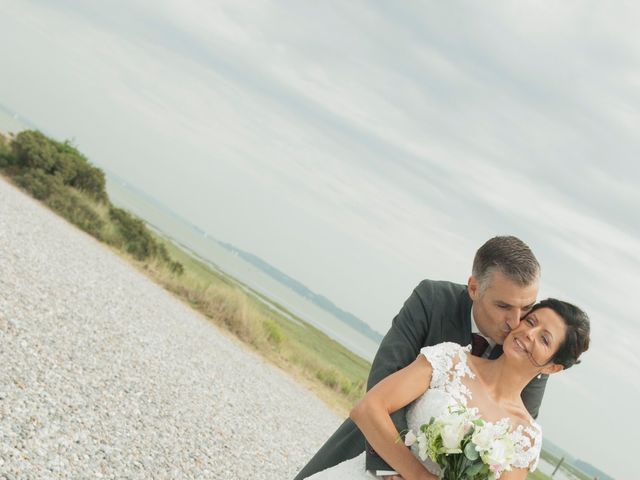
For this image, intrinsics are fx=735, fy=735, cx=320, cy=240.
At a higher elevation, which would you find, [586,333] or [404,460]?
[586,333]

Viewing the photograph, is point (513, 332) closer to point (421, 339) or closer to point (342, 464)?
point (421, 339)

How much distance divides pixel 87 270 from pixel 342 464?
15.5 metres

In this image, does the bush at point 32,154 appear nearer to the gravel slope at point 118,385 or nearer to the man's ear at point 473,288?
the gravel slope at point 118,385

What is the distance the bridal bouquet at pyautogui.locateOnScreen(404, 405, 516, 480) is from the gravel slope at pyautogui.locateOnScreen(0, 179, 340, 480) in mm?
4321

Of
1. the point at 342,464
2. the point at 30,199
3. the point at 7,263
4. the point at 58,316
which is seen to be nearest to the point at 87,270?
the point at 7,263

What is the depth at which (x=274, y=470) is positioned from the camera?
11039mm

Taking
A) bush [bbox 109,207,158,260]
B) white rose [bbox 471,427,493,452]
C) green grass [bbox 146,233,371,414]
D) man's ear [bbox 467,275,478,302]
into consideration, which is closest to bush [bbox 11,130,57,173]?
bush [bbox 109,207,158,260]

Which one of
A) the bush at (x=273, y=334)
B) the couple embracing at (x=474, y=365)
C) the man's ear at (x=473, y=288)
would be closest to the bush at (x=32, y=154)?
the bush at (x=273, y=334)

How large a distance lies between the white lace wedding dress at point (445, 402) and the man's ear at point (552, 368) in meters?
0.27

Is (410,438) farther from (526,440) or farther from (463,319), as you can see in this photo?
(463,319)

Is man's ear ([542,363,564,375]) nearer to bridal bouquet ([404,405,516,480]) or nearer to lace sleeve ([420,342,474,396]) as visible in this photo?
lace sleeve ([420,342,474,396])

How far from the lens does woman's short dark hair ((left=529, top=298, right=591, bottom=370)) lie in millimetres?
3487

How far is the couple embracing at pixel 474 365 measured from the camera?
3.34m

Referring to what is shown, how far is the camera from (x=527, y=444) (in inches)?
137
